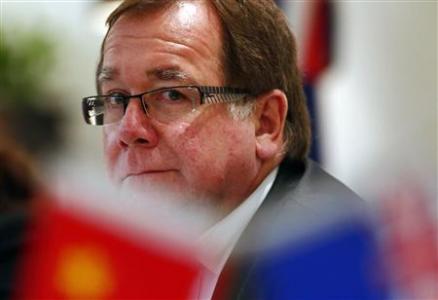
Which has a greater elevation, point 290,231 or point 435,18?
point 435,18

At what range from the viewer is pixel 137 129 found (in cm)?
70

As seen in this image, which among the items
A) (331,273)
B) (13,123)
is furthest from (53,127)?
(331,273)

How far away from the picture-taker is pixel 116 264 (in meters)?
0.55

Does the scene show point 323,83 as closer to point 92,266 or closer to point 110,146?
point 110,146

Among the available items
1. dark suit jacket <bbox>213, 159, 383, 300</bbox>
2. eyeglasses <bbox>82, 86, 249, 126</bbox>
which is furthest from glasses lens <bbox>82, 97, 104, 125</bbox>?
dark suit jacket <bbox>213, 159, 383, 300</bbox>

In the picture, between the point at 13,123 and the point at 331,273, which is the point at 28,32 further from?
the point at 331,273

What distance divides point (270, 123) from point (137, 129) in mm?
178

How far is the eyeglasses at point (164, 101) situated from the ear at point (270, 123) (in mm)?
36

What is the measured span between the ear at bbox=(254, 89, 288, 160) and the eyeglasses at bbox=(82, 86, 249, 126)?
0.12 feet

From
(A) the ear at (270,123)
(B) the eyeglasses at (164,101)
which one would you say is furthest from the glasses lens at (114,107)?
(A) the ear at (270,123)

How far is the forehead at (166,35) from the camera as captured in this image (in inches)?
28.2

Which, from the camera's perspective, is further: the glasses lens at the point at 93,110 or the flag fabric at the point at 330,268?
the glasses lens at the point at 93,110

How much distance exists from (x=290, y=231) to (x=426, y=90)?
0.96 feet

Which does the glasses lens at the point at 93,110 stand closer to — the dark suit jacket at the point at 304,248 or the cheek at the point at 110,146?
the cheek at the point at 110,146
